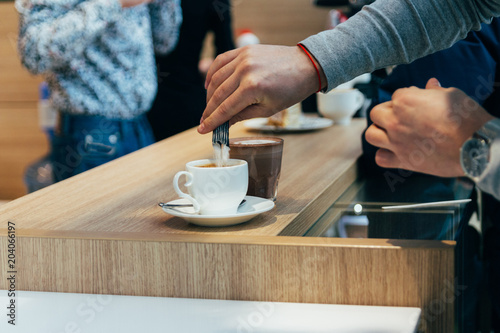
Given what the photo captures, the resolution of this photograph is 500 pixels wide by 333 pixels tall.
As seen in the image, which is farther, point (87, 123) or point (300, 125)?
point (87, 123)

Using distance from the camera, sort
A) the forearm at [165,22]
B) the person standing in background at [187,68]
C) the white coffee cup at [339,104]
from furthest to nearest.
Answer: the person standing in background at [187,68] < the forearm at [165,22] < the white coffee cup at [339,104]

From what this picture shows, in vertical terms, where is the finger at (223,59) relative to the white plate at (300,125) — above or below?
above

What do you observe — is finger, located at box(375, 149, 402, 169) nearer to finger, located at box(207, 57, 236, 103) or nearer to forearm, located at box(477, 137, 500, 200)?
forearm, located at box(477, 137, 500, 200)

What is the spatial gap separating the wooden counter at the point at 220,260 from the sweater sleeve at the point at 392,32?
26cm

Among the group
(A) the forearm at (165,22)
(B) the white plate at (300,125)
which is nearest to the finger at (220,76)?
(B) the white plate at (300,125)

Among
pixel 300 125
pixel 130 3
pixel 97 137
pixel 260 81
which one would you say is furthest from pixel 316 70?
pixel 97 137

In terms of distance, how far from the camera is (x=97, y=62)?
6.38 ft

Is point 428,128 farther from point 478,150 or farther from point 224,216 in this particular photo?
point 224,216

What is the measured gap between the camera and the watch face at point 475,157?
723 mm

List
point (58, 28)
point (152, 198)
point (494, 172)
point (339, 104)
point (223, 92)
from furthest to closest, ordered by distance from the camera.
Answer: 1. point (339, 104)
2. point (58, 28)
3. point (152, 198)
4. point (223, 92)
5. point (494, 172)

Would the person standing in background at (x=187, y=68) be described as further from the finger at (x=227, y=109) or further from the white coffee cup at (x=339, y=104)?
the finger at (x=227, y=109)

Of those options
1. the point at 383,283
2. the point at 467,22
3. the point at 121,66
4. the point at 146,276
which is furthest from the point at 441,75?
the point at 121,66

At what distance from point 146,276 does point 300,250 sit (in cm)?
23

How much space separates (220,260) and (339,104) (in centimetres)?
125
